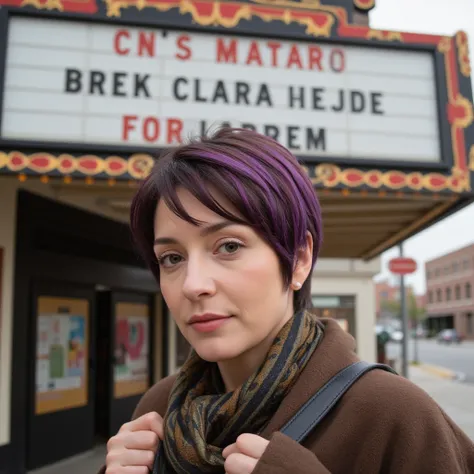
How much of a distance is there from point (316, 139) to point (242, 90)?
793mm

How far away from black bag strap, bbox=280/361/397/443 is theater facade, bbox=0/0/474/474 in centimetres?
320

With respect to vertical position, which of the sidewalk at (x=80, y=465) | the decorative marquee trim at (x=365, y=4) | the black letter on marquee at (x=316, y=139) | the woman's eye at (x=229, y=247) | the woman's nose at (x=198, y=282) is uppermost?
the decorative marquee trim at (x=365, y=4)

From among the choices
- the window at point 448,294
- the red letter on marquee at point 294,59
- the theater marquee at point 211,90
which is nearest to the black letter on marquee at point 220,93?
the theater marquee at point 211,90

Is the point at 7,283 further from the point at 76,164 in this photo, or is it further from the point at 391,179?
the point at 391,179

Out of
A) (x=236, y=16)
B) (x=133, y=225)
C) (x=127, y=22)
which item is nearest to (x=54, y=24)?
(x=127, y=22)

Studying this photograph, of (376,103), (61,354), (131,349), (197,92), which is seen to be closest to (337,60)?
(376,103)

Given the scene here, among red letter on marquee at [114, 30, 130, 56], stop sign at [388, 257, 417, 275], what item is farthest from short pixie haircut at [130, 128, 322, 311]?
stop sign at [388, 257, 417, 275]

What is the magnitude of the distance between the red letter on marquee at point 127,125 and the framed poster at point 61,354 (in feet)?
7.91

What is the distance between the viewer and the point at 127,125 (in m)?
4.28

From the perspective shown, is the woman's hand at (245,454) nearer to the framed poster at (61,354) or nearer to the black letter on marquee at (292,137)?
the black letter on marquee at (292,137)

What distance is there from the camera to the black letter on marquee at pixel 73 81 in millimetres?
4270

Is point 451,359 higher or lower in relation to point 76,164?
lower

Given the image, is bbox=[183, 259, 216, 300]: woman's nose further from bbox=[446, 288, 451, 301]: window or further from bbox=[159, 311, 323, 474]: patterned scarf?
bbox=[446, 288, 451, 301]: window

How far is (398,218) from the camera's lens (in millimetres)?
6094
